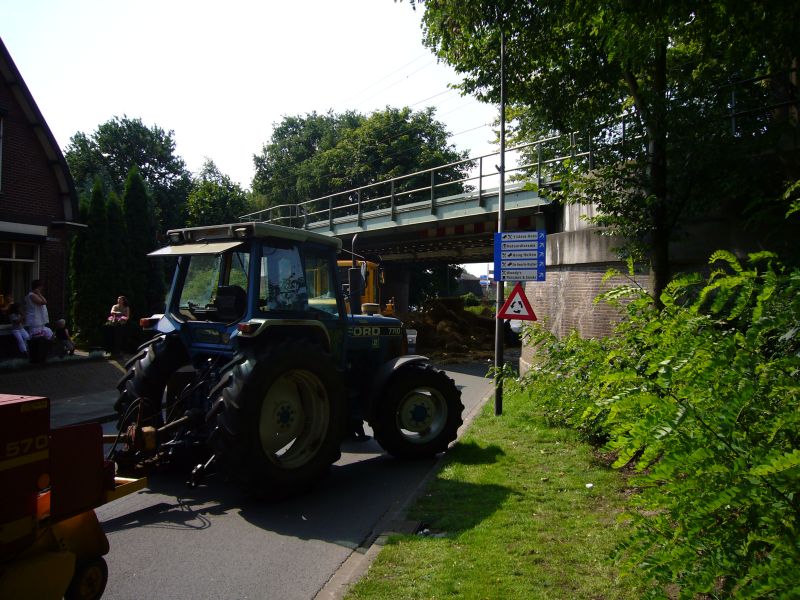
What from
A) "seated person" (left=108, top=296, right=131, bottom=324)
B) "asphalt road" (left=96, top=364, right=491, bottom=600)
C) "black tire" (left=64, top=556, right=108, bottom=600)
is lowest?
"asphalt road" (left=96, top=364, right=491, bottom=600)

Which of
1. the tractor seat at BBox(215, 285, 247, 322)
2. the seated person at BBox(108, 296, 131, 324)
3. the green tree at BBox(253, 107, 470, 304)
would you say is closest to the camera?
the tractor seat at BBox(215, 285, 247, 322)

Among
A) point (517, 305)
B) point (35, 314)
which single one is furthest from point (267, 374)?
point (35, 314)

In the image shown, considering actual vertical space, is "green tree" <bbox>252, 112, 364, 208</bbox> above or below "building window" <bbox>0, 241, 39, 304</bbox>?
above

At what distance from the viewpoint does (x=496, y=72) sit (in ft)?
35.3

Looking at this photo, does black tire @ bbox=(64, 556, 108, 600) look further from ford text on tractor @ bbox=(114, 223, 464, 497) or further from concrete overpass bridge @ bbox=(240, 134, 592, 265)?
concrete overpass bridge @ bbox=(240, 134, 592, 265)

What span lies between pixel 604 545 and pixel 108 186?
42974 mm

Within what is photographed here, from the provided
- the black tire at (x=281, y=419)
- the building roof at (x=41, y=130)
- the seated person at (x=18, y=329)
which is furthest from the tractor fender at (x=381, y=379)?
the building roof at (x=41, y=130)

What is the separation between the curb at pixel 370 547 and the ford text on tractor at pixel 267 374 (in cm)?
87

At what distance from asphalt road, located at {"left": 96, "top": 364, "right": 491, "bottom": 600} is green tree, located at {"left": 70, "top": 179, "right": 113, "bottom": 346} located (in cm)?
1293

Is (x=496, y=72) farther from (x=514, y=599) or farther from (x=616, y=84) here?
(x=514, y=599)

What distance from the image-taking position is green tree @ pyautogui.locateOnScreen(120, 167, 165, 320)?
1966 centimetres

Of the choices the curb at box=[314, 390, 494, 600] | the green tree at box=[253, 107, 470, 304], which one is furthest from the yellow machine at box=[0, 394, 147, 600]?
the green tree at box=[253, 107, 470, 304]

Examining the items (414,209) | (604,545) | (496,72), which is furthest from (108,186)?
(604,545)

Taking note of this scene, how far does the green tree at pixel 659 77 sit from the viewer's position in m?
6.75
